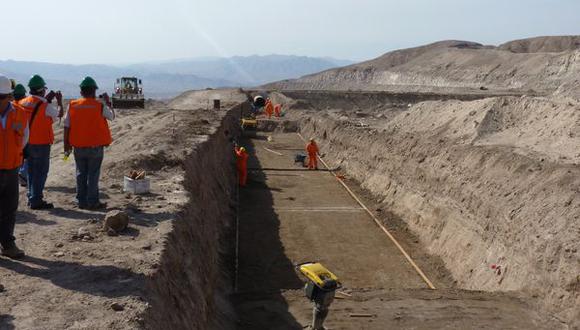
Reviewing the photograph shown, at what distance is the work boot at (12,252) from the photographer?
5.82 metres

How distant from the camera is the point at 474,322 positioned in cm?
803

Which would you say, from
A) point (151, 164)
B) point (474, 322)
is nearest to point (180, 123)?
point (151, 164)

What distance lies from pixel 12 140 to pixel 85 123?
1881mm

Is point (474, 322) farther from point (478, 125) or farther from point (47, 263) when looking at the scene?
point (478, 125)

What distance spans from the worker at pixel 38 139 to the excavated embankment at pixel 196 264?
2103 millimetres

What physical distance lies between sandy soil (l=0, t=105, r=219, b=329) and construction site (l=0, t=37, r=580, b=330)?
0.08ft

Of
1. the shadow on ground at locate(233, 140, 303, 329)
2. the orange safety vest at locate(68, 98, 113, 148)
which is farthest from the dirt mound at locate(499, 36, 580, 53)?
the orange safety vest at locate(68, 98, 113, 148)

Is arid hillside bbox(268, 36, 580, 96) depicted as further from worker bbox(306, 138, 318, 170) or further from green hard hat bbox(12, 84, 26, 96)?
green hard hat bbox(12, 84, 26, 96)

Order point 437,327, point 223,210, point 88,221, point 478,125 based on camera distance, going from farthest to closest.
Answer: point 478,125
point 223,210
point 437,327
point 88,221

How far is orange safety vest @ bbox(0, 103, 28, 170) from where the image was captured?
5.58 m

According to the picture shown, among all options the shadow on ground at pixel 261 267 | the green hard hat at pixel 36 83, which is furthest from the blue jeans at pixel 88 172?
the shadow on ground at pixel 261 267

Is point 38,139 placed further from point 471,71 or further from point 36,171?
point 471,71

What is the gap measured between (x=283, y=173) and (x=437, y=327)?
573 inches

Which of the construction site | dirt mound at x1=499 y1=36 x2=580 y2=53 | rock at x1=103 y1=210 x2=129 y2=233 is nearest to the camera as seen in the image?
the construction site
